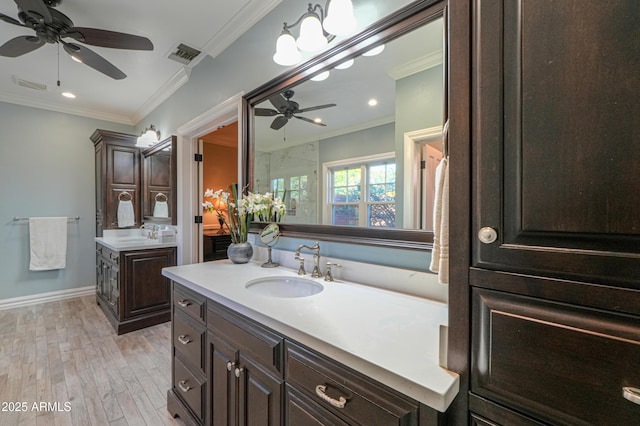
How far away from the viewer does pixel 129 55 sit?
2.60 meters

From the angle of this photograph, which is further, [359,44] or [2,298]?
[2,298]

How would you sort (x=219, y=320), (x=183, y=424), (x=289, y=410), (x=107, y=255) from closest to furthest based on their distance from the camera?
(x=289, y=410)
(x=219, y=320)
(x=183, y=424)
(x=107, y=255)

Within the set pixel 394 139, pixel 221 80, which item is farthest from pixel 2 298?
pixel 394 139

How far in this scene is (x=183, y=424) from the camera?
1.61 metres

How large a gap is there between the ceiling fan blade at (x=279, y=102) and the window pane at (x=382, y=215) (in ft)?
3.18

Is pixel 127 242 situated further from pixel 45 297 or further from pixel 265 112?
pixel 265 112

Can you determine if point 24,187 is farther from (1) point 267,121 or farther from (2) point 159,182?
(1) point 267,121

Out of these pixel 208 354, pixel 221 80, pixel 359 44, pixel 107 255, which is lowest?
pixel 208 354

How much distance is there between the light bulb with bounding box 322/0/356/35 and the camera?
4.25 ft

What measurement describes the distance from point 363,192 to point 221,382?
1.12 m

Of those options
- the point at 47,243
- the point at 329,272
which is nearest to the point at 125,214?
the point at 47,243

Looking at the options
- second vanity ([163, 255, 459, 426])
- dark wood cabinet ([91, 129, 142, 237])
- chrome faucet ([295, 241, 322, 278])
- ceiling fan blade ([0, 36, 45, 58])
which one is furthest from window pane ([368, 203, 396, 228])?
dark wood cabinet ([91, 129, 142, 237])

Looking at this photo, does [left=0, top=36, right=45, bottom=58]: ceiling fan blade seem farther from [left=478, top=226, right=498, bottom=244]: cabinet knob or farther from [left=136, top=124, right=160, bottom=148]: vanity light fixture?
[left=478, top=226, right=498, bottom=244]: cabinet knob

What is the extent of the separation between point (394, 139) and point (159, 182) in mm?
3198
